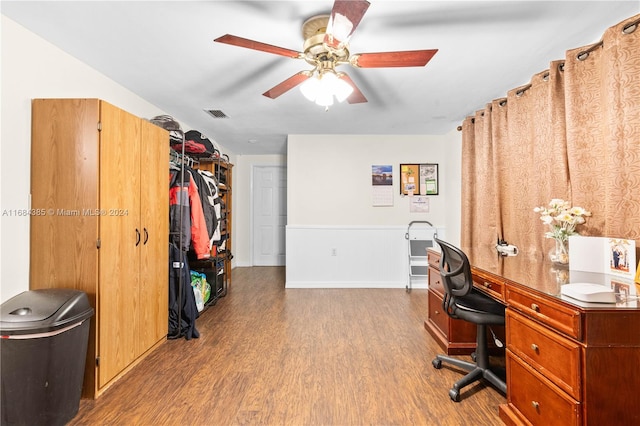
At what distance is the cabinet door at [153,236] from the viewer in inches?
86.0

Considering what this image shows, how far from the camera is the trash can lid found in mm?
1395

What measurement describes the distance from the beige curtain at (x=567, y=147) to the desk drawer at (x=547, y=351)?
771 millimetres

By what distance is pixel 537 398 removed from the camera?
1.34m

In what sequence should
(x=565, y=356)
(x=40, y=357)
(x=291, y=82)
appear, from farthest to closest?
(x=291, y=82)
(x=40, y=357)
(x=565, y=356)

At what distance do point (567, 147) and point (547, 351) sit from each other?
1.41 meters

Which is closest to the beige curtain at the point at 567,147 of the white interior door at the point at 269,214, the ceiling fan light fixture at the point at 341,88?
the ceiling fan light fixture at the point at 341,88

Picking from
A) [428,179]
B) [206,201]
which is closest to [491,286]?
[206,201]

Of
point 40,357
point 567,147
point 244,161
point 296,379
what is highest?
point 244,161

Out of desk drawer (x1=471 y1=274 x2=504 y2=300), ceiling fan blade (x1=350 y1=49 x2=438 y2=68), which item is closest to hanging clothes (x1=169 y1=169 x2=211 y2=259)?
ceiling fan blade (x1=350 y1=49 x2=438 y2=68)

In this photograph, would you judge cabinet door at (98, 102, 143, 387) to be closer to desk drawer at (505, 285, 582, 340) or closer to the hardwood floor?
the hardwood floor

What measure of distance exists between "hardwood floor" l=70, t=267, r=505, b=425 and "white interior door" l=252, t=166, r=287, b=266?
8.75ft

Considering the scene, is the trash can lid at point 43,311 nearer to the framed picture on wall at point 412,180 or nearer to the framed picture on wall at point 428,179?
the framed picture on wall at point 412,180

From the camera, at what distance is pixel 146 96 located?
111 inches

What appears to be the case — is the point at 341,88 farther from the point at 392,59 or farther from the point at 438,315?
the point at 438,315
